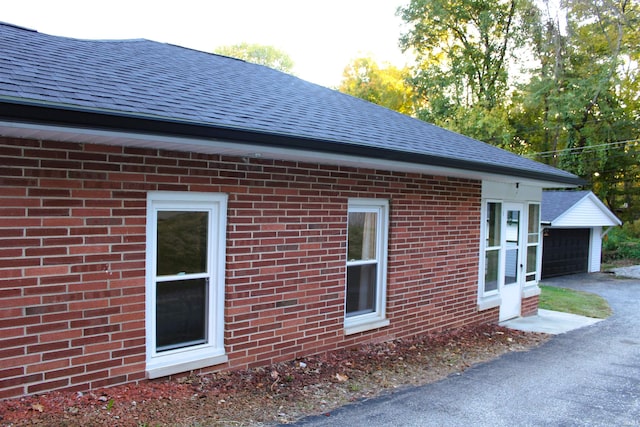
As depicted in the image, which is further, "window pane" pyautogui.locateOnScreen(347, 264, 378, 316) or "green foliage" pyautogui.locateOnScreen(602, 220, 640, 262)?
"green foliage" pyautogui.locateOnScreen(602, 220, 640, 262)

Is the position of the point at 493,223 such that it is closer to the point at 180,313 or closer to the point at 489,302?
the point at 489,302

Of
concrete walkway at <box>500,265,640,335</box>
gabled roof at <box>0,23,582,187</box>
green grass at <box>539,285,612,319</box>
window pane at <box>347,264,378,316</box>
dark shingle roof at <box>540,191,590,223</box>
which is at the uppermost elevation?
gabled roof at <box>0,23,582,187</box>

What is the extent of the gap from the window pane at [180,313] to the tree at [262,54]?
50.1m

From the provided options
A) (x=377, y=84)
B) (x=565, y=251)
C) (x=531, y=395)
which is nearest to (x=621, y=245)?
(x=565, y=251)

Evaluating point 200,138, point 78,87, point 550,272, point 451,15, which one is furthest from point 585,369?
point 451,15

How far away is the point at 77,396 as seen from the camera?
13.6 feet

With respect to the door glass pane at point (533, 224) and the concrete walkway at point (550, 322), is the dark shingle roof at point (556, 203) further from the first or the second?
the door glass pane at point (533, 224)

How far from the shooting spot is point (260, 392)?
490cm

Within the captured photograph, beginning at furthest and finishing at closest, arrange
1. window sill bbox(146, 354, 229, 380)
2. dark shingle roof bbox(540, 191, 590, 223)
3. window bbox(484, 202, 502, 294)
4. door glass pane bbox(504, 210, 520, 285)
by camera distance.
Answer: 1. dark shingle roof bbox(540, 191, 590, 223)
2. door glass pane bbox(504, 210, 520, 285)
3. window bbox(484, 202, 502, 294)
4. window sill bbox(146, 354, 229, 380)

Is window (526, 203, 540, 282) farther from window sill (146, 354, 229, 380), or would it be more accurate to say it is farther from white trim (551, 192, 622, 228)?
white trim (551, 192, 622, 228)

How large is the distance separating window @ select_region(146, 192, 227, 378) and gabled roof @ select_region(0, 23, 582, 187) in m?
0.74

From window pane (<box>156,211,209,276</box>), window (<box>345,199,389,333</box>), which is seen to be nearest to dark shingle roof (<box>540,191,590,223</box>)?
window (<box>345,199,389,333</box>)

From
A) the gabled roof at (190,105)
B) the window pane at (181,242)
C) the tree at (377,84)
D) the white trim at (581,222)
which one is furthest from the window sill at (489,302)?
the tree at (377,84)

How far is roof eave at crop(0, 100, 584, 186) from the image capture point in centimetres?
328
